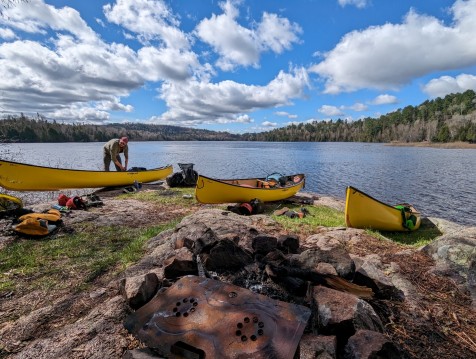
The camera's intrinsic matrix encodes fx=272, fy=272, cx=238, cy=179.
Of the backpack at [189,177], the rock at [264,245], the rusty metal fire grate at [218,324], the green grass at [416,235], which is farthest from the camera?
the backpack at [189,177]

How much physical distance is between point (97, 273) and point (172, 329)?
2.81 m

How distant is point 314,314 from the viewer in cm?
284

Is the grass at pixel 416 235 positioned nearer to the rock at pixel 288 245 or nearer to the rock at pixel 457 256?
the rock at pixel 457 256

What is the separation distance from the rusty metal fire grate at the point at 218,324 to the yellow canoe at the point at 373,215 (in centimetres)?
783

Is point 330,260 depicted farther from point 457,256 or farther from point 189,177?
point 189,177

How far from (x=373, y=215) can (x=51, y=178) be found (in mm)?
14845

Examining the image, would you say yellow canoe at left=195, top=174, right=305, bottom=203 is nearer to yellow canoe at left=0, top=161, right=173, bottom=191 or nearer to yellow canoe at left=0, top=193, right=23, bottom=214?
yellow canoe at left=0, top=193, right=23, bottom=214

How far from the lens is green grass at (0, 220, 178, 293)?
442 centimetres

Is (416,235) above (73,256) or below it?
below

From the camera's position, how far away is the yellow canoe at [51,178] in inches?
492

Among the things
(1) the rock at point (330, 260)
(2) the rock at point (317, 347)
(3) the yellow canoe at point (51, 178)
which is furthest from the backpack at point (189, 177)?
(2) the rock at point (317, 347)

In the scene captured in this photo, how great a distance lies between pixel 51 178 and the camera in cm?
1362

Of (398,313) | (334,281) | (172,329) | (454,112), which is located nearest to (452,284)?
(398,313)

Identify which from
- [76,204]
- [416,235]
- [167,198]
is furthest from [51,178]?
[416,235]
